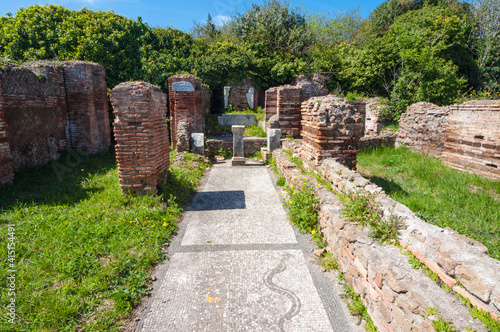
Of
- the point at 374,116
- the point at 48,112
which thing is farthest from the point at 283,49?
the point at 48,112

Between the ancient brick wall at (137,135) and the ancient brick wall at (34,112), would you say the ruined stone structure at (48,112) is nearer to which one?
the ancient brick wall at (34,112)

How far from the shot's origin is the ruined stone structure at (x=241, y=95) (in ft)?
50.6

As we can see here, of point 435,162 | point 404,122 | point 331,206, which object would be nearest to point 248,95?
point 404,122

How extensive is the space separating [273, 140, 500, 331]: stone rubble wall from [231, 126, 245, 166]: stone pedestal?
5.49 meters

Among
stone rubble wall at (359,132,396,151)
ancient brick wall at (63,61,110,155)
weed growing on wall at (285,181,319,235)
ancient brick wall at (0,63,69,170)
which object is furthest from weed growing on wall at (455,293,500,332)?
ancient brick wall at (63,61,110,155)

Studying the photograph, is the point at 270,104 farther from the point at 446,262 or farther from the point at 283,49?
the point at 446,262

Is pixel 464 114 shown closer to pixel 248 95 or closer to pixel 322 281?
pixel 322 281

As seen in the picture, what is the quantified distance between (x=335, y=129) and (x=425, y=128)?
6.51 metres

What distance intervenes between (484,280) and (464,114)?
299 inches

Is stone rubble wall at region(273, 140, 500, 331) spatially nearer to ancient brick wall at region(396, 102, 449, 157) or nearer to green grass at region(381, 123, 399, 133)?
ancient brick wall at region(396, 102, 449, 157)

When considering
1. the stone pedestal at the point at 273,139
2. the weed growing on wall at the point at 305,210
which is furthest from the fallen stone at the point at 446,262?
the stone pedestal at the point at 273,139

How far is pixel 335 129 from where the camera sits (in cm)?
483

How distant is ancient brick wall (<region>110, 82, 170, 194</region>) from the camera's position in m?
4.42

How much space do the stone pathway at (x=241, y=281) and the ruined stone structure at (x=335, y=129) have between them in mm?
1495
